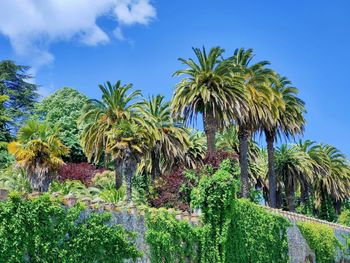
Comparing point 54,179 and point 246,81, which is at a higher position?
point 246,81

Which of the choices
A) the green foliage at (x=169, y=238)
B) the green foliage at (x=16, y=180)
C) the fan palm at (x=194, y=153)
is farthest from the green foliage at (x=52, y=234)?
the fan palm at (x=194, y=153)

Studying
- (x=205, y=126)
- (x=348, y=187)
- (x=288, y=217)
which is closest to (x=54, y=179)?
(x=205, y=126)

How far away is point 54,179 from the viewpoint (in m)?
28.0

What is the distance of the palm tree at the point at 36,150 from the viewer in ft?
85.4

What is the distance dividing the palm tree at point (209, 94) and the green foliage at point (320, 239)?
7.64 meters

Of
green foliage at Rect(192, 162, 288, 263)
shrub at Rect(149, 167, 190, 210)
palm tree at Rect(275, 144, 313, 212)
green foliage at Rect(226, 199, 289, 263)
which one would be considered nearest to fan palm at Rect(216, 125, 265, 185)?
palm tree at Rect(275, 144, 313, 212)

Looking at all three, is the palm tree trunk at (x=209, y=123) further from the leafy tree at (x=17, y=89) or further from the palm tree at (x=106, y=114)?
the leafy tree at (x=17, y=89)

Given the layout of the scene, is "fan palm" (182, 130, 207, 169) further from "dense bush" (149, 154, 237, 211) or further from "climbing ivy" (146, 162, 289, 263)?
"climbing ivy" (146, 162, 289, 263)

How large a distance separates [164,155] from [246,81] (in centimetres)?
764

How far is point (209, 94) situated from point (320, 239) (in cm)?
981

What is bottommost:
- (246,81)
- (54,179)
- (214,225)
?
(214,225)

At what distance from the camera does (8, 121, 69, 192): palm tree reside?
26.0 m

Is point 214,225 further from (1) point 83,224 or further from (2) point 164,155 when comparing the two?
(2) point 164,155

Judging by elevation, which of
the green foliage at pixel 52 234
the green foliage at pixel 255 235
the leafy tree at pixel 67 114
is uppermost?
the leafy tree at pixel 67 114
